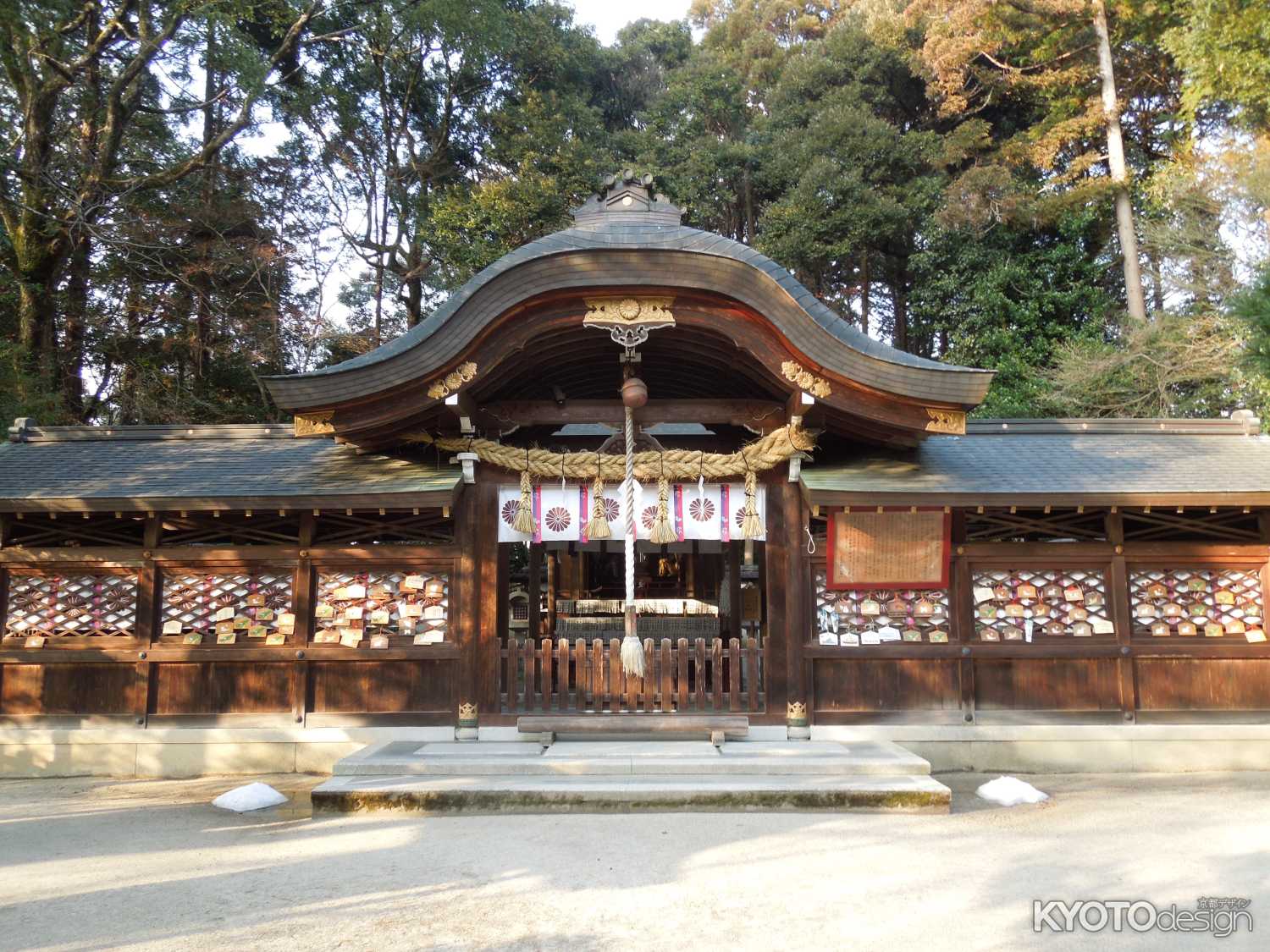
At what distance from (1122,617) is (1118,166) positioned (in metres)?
15.5

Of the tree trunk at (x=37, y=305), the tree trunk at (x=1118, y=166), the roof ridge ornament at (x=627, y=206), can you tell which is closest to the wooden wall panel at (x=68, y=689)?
the roof ridge ornament at (x=627, y=206)

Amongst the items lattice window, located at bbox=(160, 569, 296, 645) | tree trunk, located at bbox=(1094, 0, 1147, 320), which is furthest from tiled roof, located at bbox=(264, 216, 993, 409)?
tree trunk, located at bbox=(1094, 0, 1147, 320)

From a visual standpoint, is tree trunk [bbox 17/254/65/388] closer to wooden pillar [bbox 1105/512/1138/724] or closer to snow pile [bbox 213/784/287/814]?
snow pile [bbox 213/784/287/814]

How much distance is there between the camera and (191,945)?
13.7 ft

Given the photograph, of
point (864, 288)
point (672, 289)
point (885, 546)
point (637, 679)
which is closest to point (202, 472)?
point (637, 679)

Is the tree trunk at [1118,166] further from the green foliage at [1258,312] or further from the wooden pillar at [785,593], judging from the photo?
the wooden pillar at [785,593]

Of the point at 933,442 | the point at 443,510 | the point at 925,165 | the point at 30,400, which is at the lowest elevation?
the point at 443,510

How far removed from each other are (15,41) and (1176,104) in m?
25.0

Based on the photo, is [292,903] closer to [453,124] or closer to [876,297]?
[453,124]

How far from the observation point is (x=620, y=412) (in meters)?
8.55

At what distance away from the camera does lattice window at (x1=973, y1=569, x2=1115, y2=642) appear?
8.48 meters

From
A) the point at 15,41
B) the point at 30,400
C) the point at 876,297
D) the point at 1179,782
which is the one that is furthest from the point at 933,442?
the point at 876,297

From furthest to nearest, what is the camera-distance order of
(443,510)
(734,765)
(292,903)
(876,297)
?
(876,297) < (443,510) < (734,765) < (292,903)

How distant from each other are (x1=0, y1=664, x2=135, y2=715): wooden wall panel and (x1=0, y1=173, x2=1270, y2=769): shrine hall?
2 cm
